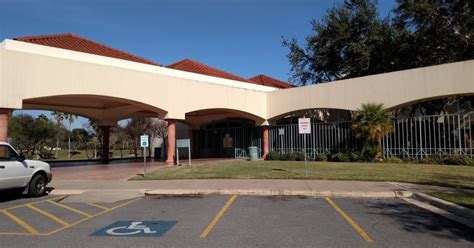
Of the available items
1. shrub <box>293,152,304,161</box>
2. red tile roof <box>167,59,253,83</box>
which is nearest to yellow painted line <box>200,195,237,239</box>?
shrub <box>293,152,304,161</box>

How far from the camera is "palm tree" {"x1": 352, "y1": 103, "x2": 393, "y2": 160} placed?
26359mm

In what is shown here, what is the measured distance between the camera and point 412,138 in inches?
1086

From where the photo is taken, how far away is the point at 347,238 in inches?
291

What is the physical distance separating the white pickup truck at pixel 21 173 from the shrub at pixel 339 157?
19.3 meters

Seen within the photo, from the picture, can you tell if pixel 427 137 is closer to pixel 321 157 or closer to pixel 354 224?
pixel 321 157

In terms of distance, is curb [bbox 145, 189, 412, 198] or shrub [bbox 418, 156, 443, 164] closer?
curb [bbox 145, 189, 412, 198]

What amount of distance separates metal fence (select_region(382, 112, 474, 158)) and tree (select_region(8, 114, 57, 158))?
37.7 meters

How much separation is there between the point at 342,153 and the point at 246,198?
1777 centimetres

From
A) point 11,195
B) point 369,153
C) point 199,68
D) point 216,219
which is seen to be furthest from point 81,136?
point 216,219

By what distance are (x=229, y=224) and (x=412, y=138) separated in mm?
22233

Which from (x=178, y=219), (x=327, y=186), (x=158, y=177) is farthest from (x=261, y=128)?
(x=178, y=219)

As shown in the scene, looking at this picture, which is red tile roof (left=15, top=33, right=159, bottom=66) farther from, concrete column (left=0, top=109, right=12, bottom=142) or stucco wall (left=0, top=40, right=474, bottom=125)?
concrete column (left=0, top=109, right=12, bottom=142)

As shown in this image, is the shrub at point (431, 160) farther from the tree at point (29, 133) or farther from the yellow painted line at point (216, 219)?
the tree at point (29, 133)

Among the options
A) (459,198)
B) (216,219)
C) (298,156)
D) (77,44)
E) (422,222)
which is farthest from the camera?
(298,156)
